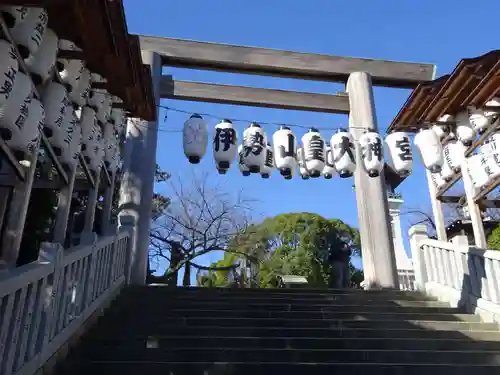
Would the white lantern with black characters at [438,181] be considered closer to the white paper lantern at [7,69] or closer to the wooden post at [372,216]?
the wooden post at [372,216]

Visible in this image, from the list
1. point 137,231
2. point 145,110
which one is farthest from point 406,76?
point 137,231

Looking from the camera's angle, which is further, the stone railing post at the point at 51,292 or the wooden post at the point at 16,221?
the wooden post at the point at 16,221

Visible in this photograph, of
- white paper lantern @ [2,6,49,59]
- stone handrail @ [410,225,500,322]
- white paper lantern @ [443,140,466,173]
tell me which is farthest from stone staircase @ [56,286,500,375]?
white paper lantern @ [443,140,466,173]

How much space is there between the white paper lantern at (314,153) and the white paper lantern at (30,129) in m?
4.46

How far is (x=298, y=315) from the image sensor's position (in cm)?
583

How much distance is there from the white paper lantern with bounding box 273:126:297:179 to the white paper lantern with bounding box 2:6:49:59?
4311mm

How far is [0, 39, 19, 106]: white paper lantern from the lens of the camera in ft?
12.1

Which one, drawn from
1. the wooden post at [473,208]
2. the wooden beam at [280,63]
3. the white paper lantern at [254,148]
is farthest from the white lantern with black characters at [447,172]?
the white paper lantern at [254,148]

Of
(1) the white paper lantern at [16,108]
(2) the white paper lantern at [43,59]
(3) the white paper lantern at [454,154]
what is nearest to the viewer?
(1) the white paper lantern at [16,108]

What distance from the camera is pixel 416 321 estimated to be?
5.63 meters

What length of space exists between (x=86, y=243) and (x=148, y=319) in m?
1.15

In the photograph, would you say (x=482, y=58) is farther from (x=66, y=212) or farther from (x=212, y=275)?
(x=212, y=275)

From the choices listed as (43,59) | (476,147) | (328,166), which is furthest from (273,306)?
(476,147)

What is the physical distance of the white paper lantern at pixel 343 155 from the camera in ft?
25.5
